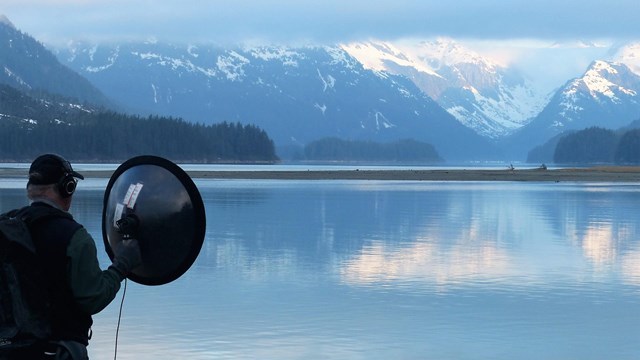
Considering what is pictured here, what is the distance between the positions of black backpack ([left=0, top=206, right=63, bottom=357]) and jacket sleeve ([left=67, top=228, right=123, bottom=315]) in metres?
0.24

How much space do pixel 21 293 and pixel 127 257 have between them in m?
0.71

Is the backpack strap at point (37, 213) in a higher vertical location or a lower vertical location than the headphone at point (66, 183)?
lower

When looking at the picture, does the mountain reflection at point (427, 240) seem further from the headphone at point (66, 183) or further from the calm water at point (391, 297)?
the headphone at point (66, 183)

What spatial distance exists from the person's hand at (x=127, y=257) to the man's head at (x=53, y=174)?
0.50 metres

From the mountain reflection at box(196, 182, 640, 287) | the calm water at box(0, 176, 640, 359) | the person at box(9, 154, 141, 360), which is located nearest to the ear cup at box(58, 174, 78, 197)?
the person at box(9, 154, 141, 360)

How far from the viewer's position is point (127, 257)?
7.61 meters

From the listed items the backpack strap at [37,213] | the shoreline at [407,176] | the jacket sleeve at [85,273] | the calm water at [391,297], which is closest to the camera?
the jacket sleeve at [85,273]

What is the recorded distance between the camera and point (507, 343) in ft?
63.2

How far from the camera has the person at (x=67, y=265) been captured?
7316 millimetres

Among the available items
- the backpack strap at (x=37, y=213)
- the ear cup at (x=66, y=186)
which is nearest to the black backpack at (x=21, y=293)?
the backpack strap at (x=37, y=213)

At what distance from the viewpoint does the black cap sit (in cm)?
760

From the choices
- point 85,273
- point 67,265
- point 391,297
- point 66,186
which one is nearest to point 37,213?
point 66,186

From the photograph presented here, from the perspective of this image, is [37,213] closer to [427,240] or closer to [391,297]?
[391,297]

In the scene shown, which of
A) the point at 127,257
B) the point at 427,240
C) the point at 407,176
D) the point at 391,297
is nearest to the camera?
the point at 127,257
